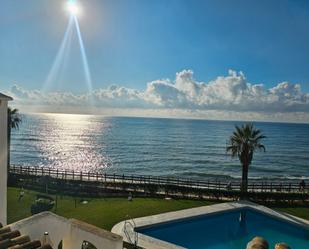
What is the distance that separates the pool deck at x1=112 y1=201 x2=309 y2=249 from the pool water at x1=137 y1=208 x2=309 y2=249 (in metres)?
0.25

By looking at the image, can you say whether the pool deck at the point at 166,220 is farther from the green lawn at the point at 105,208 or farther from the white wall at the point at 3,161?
the white wall at the point at 3,161

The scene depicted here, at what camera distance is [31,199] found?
23.3 metres

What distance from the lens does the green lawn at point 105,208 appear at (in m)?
19.9

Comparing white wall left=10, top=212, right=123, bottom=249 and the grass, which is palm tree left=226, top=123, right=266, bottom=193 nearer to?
the grass

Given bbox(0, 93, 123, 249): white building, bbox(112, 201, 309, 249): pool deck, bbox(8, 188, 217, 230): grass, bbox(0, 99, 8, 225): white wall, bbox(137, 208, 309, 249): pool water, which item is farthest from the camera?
bbox(8, 188, 217, 230): grass

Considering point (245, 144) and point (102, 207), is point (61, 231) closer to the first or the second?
point (102, 207)

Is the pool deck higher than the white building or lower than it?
lower

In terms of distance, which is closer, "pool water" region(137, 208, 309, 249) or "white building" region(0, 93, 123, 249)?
"white building" region(0, 93, 123, 249)

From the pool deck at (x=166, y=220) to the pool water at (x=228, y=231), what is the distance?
252 millimetres

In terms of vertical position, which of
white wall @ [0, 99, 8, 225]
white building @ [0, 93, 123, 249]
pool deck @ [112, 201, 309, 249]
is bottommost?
pool deck @ [112, 201, 309, 249]

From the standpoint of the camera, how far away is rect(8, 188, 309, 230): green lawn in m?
19.9

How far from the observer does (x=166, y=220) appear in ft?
65.9

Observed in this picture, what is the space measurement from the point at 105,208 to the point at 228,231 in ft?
24.4

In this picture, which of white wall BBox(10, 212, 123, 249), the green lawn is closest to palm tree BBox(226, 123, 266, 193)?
the green lawn
